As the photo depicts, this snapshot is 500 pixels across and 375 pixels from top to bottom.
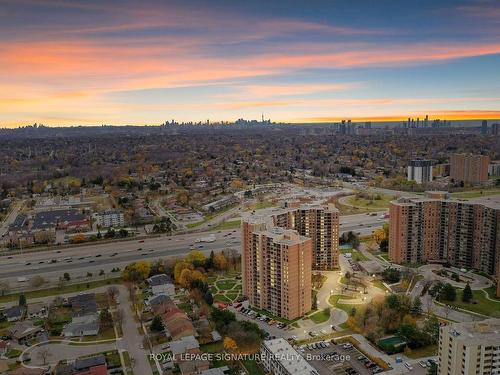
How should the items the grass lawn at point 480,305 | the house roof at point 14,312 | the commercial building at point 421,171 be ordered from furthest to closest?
the commercial building at point 421,171 < the house roof at point 14,312 < the grass lawn at point 480,305

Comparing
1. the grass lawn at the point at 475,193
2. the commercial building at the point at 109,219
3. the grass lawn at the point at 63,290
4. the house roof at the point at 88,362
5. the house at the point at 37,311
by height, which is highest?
the grass lawn at the point at 475,193

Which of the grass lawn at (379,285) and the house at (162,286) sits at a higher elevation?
the house at (162,286)

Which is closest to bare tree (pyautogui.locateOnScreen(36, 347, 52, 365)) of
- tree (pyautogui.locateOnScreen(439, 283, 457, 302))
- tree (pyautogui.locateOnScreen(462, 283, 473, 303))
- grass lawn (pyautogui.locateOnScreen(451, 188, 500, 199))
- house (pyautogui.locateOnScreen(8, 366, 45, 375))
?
house (pyautogui.locateOnScreen(8, 366, 45, 375))

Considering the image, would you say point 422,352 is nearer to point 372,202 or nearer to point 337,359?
point 337,359

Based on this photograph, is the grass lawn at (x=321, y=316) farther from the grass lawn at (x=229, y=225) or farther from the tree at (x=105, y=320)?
the grass lawn at (x=229, y=225)

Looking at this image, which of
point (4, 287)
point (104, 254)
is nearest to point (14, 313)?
point (4, 287)

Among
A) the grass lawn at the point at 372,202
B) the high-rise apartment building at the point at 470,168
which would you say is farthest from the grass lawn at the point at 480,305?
the high-rise apartment building at the point at 470,168

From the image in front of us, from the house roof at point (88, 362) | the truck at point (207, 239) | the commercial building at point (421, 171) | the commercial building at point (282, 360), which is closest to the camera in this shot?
the commercial building at point (282, 360)
